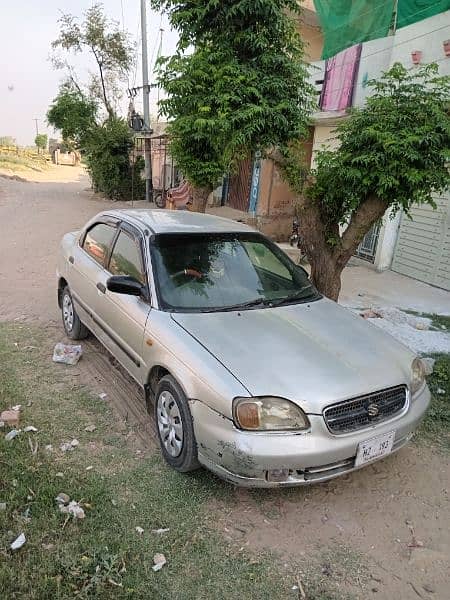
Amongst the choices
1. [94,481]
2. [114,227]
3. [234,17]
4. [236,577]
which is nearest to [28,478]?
[94,481]

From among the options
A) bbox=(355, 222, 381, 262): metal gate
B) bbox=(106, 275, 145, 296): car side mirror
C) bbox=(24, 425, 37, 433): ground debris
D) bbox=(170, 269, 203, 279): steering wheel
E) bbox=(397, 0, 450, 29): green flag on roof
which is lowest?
bbox=(24, 425, 37, 433): ground debris

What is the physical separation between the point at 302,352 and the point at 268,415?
524 millimetres

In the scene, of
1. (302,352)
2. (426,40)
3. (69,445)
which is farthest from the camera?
(426,40)

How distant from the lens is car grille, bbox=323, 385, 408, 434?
2.55m

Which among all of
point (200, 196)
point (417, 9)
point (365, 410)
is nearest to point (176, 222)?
point (365, 410)

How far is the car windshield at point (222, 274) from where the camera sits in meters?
3.33

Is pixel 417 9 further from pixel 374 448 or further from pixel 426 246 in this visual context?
pixel 374 448

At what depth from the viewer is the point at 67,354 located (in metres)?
4.50

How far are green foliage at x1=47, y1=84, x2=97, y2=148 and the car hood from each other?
19.7 metres

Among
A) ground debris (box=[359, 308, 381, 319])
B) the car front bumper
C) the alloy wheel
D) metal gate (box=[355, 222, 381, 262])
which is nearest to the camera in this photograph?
the car front bumper

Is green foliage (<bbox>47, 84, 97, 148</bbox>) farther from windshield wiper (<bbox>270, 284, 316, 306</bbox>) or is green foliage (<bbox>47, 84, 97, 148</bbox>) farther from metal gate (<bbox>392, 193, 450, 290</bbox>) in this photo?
windshield wiper (<bbox>270, 284, 316, 306</bbox>)

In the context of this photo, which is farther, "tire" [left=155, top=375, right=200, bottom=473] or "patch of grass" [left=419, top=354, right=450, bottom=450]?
"patch of grass" [left=419, top=354, right=450, bottom=450]

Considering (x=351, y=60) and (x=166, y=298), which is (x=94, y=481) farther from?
(x=351, y=60)

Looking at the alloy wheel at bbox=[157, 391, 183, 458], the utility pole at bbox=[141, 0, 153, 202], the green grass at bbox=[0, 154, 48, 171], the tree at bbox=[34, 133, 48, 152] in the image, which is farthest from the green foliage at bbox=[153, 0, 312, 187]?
the tree at bbox=[34, 133, 48, 152]
